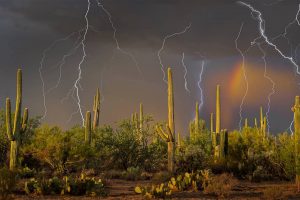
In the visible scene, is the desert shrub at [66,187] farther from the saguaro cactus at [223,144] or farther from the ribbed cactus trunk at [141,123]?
the ribbed cactus trunk at [141,123]

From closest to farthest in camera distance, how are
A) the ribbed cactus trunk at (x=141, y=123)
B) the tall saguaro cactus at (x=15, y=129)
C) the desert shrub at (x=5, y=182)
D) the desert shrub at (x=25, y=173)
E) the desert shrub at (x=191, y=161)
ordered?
the desert shrub at (x=5, y=182), the desert shrub at (x=25, y=173), the tall saguaro cactus at (x=15, y=129), the desert shrub at (x=191, y=161), the ribbed cactus trunk at (x=141, y=123)

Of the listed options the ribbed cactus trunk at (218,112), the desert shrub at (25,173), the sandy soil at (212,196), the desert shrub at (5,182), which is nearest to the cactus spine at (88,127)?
the desert shrub at (25,173)

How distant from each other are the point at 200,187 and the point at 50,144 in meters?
9.01

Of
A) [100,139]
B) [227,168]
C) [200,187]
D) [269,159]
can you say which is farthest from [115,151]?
[200,187]

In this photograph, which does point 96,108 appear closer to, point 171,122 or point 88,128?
point 88,128

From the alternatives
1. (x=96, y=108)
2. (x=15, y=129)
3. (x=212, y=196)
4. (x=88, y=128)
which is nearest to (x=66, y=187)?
(x=212, y=196)

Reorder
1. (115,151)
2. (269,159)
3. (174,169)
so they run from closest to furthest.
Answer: (174,169), (269,159), (115,151)

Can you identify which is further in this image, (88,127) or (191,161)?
(88,127)

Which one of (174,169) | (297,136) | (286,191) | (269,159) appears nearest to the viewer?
(286,191)

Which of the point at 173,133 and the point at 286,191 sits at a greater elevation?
the point at 173,133

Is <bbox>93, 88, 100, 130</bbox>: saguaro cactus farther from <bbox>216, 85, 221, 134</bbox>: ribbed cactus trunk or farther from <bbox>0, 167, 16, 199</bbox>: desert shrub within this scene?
<bbox>0, 167, 16, 199</bbox>: desert shrub

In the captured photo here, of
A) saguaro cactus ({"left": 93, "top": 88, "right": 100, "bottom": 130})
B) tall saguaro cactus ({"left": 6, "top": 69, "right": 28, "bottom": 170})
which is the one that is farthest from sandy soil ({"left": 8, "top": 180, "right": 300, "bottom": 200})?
→ saguaro cactus ({"left": 93, "top": 88, "right": 100, "bottom": 130})

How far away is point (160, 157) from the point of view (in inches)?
1233

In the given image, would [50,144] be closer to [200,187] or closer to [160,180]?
[160,180]
